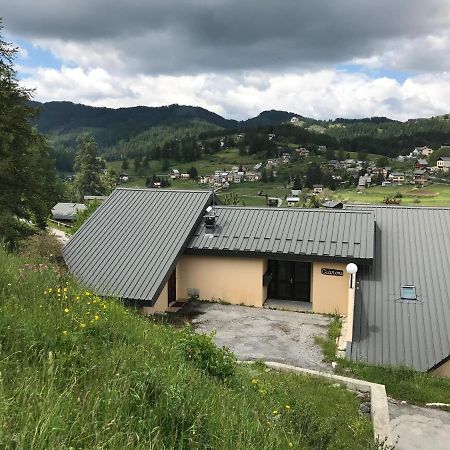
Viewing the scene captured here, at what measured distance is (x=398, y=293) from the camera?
15.2 meters

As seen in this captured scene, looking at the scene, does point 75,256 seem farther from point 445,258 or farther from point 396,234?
point 445,258

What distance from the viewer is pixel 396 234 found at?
59.2 feet

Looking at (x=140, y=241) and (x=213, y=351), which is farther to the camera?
(x=140, y=241)

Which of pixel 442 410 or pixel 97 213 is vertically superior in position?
pixel 97 213

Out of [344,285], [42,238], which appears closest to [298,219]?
[344,285]

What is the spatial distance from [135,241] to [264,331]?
6482 mm

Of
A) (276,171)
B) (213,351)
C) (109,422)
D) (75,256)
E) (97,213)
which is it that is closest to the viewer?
(109,422)

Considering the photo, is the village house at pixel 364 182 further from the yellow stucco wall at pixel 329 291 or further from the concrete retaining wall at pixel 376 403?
the concrete retaining wall at pixel 376 403

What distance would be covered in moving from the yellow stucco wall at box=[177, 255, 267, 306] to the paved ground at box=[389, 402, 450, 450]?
8.03 m

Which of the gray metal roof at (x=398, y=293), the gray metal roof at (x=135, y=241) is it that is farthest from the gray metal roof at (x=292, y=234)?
the gray metal roof at (x=135, y=241)

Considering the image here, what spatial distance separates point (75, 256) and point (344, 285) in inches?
412

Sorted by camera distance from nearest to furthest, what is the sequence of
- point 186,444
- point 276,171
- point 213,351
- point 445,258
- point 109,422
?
point 109,422 < point 186,444 < point 213,351 < point 445,258 < point 276,171

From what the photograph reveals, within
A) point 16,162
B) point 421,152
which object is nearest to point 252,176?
point 421,152

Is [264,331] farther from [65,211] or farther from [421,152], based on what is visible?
[421,152]
